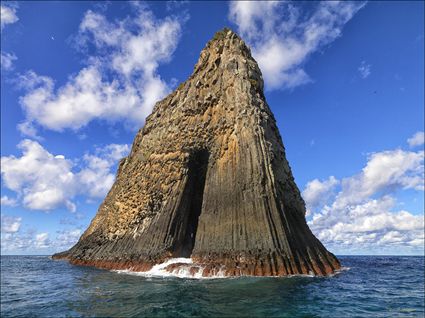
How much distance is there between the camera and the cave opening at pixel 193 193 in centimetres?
3147

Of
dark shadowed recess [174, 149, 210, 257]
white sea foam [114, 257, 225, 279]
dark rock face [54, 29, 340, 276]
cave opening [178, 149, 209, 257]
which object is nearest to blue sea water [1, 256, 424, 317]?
white sea foam [114, 257, 225, 279]

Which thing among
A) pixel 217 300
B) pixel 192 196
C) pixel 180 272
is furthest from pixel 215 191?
pixel 217 300

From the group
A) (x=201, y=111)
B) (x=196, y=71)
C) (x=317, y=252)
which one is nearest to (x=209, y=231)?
(x=317, y=252)

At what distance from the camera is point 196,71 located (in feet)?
124

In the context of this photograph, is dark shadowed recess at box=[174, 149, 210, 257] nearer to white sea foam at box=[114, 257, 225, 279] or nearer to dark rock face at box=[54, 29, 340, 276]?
dark rock face at box=[54, 29, 340, 276]

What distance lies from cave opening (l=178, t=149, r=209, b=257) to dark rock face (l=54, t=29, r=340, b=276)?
10 cm

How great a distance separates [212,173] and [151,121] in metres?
15.2

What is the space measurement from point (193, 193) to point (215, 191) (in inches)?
216

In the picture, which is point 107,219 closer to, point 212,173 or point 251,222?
point 212,173

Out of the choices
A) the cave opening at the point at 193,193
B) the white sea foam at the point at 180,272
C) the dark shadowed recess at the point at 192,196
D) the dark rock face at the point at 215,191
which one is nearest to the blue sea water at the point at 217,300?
the white sea foam at the point at 180,272

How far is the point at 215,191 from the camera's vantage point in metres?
28.0

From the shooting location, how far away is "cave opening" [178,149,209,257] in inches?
1239

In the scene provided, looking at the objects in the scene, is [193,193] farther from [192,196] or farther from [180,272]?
[180,272]

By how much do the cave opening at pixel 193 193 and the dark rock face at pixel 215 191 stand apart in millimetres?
95
